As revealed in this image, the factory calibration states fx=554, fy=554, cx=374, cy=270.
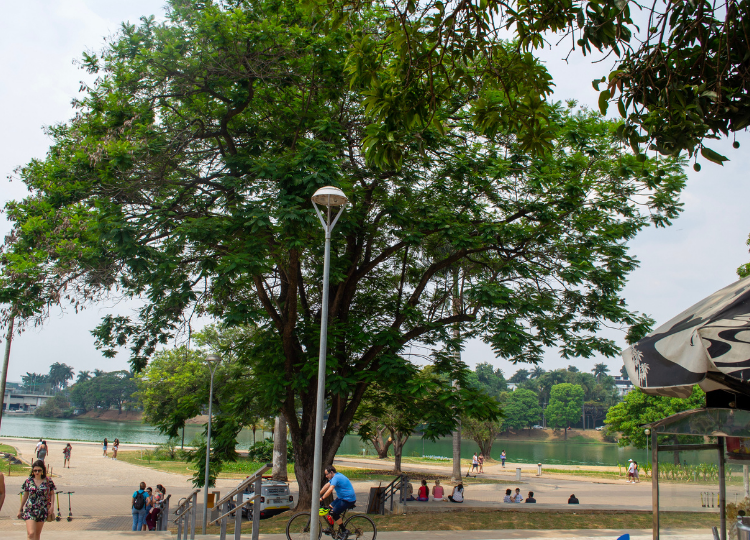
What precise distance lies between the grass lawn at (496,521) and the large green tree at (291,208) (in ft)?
7.62

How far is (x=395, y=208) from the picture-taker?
13.3 metres

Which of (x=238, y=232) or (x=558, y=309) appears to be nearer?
(x=238, y=232)

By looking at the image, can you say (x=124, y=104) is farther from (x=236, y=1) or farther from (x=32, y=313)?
(x=32, y=313)

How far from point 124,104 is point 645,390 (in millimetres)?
11681

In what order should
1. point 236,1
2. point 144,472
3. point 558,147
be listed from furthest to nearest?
point 144,472
point 558,147
point 236,1

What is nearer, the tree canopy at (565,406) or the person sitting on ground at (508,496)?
the person sitting on ground at (508,496)

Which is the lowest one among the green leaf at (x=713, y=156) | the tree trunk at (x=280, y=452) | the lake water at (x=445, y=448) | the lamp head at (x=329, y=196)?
the lake water at (x=445, y=448)

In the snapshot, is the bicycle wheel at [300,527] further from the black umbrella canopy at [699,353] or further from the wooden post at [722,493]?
the black umbrella canopy at [699,353]

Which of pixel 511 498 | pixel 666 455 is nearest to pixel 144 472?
pixel 511 498

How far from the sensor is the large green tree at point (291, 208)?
11453 millimetres

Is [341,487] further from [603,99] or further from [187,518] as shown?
[603,99]

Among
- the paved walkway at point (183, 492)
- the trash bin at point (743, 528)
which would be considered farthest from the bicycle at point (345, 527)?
the trash bin at point (743, 528)

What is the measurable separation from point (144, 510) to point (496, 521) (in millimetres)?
9648

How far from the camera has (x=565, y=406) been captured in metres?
102
